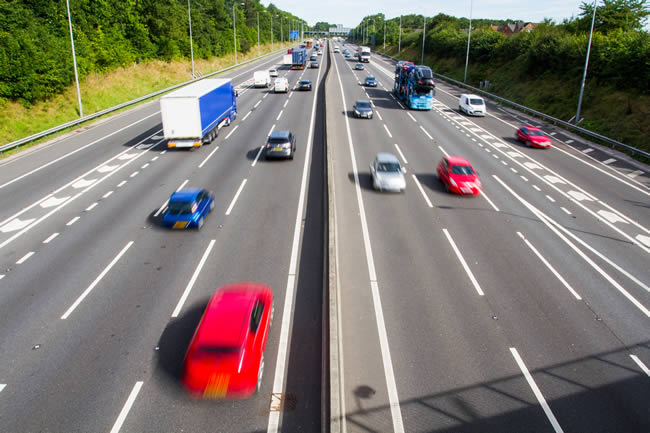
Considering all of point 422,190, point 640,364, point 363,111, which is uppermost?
point 363,111

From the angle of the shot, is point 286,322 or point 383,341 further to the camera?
point 286,322

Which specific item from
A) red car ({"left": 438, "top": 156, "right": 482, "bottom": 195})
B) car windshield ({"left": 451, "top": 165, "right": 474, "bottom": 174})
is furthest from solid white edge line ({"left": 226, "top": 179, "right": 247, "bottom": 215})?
car windshield ({"left": 451, "top": 165, "right": 474, "bottom": 174})

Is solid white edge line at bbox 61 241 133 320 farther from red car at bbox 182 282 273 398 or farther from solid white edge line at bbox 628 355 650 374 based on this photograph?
solid white edge line at bbox 628 355 650 374

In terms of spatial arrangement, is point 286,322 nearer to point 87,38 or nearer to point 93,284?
point 93,284

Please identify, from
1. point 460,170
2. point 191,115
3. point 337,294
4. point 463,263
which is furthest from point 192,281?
point 191,115

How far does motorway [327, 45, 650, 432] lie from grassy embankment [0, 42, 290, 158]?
2482 centimetres

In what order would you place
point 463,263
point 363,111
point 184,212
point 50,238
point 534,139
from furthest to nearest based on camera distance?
1. point 363,111
2. point 534,139
3. point 184,212
4. point 50,238
5. point 463,263

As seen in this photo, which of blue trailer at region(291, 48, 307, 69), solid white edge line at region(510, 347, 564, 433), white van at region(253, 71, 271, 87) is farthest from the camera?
blue trailer at region(291, 48, 307, 69)

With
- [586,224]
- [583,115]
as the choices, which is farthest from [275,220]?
[583,115]

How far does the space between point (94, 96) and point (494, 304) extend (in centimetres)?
4315

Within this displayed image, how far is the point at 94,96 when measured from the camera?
42.4 meters

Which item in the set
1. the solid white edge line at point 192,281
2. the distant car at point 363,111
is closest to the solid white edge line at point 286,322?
the solid white edge line at point 192,281

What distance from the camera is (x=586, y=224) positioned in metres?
20.2

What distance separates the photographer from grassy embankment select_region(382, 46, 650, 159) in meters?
33.9
